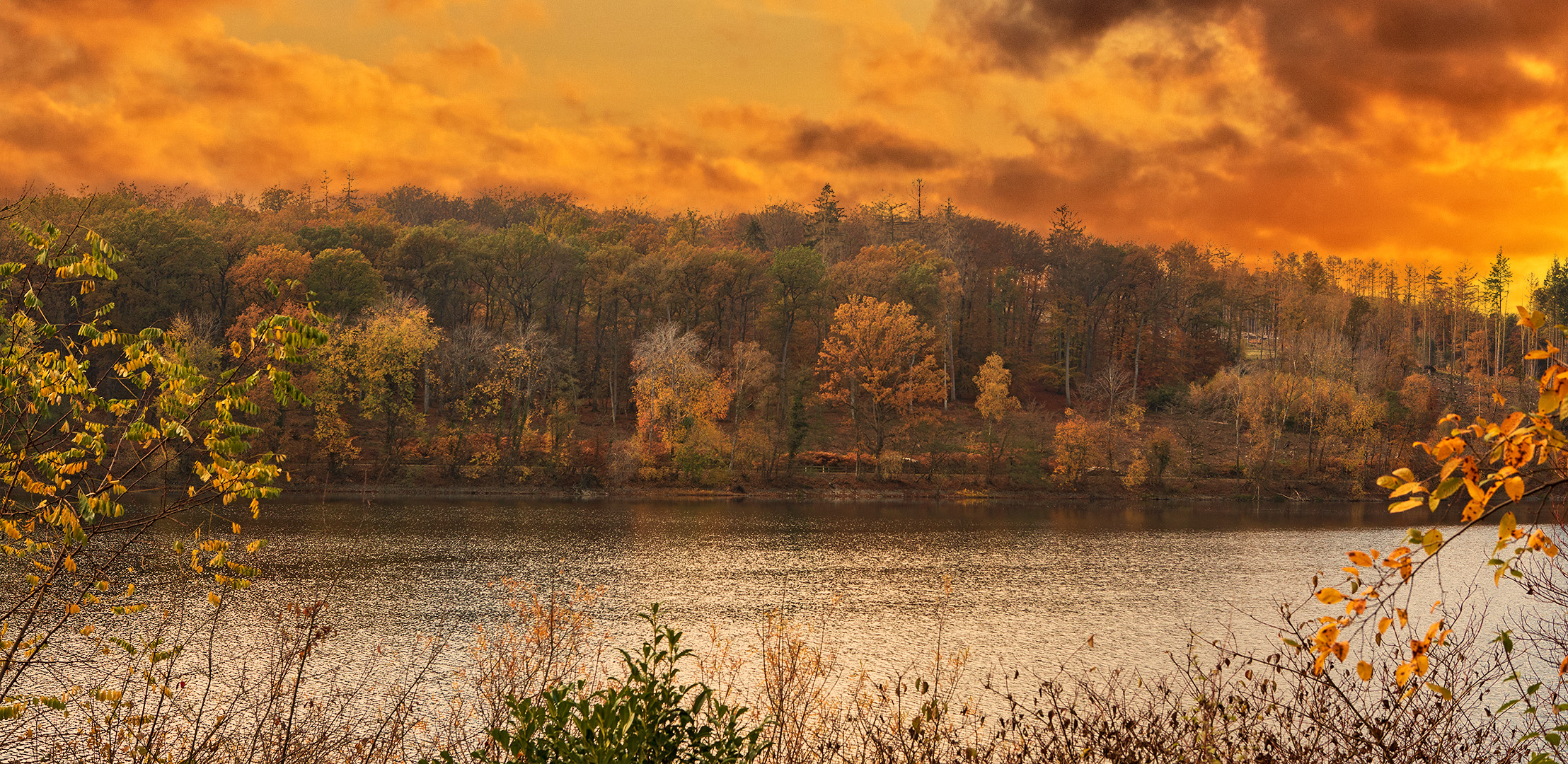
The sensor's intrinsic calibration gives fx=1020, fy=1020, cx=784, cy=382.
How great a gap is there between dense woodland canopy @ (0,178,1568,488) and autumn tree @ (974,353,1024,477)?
321 millimetres

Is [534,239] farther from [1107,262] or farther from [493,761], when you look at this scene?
[493,761]

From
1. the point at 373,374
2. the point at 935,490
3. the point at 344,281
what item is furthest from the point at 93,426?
the point at 344,281

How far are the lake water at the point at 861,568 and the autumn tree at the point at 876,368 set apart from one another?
53.4ft

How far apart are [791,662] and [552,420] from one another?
57649mm

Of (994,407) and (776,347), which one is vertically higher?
(776,347)

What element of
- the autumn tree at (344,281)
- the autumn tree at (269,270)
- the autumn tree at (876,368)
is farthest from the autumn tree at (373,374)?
the autumn tree at (876,368)

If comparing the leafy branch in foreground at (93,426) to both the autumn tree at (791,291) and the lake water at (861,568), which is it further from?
the autumn tree at (791,291)

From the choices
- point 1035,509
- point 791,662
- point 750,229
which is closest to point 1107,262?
point 750,229

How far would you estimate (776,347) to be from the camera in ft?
275

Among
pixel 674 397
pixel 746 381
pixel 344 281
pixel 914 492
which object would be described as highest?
pixel 344 281

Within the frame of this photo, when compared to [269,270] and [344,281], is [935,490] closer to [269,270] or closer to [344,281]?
[344,281]

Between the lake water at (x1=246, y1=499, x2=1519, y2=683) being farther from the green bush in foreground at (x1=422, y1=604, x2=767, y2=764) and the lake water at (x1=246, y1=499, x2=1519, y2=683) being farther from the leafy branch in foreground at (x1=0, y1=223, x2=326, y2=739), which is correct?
the leafy branch in foreground at (x1=0, y1=223, x2=326, y2=739)

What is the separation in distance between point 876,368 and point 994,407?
8973 mm

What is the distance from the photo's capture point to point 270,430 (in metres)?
60.8
